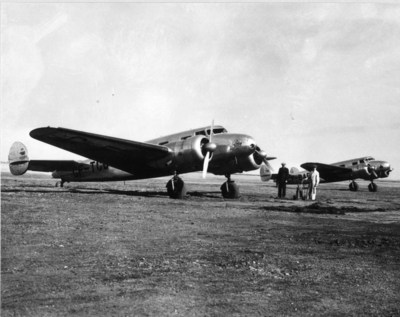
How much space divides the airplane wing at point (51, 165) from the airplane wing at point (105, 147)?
13.5 feet

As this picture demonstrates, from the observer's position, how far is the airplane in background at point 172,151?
14.1 m

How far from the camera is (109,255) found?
16.5ft

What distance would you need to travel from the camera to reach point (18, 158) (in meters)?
17.8

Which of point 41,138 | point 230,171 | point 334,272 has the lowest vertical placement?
point 334,272

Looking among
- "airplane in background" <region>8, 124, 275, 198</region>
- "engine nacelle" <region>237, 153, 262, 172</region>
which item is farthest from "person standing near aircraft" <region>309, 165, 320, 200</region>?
"engine nacelle" <region>237, 153, 262, 172</region>

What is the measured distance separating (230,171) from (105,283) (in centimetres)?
1293

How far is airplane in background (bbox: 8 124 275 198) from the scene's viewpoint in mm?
14102

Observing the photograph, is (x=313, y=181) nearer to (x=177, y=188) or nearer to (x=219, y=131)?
(x=219, y=131)

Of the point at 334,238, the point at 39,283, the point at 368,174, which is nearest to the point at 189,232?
the point at 334,238

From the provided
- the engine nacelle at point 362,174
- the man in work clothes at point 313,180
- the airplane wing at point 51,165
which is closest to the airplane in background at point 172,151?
the airplane wing at point 51,165

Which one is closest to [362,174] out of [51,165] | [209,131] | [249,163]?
[249,163]

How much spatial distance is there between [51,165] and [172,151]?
803 cm

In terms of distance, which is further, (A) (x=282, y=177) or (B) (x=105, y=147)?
(A) (x=282, y=177)

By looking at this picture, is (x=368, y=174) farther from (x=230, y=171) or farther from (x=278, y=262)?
(x=278, y=262)
